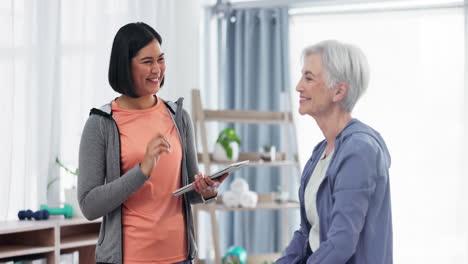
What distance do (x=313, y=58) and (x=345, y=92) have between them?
12 centimetres

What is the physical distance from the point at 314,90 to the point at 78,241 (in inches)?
78.4

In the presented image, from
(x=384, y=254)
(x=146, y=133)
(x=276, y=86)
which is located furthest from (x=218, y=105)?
(x=384, y=254)

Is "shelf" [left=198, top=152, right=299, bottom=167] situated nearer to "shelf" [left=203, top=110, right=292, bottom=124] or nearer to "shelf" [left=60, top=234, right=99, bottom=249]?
"shelf" [left=203, top=110, right=292, bottom=124]

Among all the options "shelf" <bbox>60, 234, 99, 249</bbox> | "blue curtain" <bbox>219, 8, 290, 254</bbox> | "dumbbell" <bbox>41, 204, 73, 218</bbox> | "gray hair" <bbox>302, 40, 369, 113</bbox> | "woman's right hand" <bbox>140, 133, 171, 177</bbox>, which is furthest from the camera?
"blue curtain" <bbox>219, 8, 290, 254</bbox>

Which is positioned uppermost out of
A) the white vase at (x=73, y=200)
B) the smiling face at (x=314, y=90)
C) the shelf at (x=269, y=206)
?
the smiling face at (x=314, y=90)

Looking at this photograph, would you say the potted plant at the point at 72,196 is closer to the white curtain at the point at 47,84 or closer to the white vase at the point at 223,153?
the white curtain at the point at 47,84

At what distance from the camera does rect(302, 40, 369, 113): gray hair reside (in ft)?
5.14

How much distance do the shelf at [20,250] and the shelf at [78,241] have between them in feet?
0.33

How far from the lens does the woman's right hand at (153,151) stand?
170 centimetres

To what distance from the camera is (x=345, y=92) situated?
5.21 feet

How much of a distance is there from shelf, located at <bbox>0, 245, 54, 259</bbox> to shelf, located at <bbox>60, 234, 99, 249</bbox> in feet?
0.33

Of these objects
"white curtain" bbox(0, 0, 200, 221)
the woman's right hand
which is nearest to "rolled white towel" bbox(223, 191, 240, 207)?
"white curtain" bbox(0, 0, 200, 221)

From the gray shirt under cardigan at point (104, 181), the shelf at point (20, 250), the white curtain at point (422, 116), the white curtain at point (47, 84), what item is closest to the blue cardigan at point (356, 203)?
the gray shirt under cardigan at point (104, 181)

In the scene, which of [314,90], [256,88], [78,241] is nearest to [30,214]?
[78,241]
